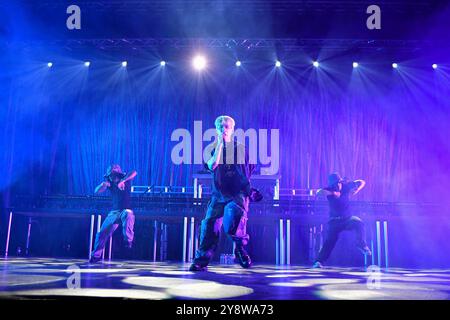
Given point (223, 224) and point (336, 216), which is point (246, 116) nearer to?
point (336, 216)

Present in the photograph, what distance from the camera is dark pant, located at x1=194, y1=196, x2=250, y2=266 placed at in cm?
451

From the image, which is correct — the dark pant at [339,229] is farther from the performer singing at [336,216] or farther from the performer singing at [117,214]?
the performer singing at [117,214]

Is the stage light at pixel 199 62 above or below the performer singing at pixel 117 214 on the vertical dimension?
above

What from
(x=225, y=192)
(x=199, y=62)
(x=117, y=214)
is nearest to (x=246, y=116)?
(x=199, y=62)

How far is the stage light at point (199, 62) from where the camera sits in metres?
11.7

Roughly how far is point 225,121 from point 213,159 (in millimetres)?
479

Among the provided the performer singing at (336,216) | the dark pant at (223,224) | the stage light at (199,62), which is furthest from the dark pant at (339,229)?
the stage light at (199,62)

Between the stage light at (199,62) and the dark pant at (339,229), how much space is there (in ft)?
23.2

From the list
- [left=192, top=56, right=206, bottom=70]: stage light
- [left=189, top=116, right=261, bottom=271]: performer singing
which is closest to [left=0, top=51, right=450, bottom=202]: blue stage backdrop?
[left=192, top=56, right=206, bottom=70]: stage light

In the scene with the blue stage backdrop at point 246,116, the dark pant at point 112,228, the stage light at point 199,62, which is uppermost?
the stage light at point 199,62

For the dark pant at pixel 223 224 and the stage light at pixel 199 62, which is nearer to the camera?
the dark pant at pixel 223 224

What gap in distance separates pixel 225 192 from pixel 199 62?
8296 millimetres
